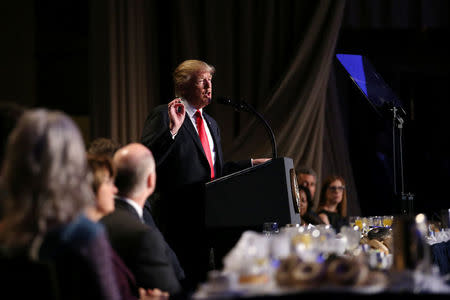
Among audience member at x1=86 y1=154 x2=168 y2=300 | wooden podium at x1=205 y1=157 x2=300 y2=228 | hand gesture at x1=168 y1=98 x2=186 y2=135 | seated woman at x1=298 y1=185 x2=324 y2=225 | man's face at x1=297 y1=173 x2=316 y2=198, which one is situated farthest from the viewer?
man's face at x1=297 y1=173 x2=316 y2=198

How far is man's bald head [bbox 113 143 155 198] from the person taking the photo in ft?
7.28

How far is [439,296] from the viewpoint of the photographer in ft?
5.15

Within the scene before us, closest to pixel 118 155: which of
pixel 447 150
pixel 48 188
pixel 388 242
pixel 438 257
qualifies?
pixel 48 188

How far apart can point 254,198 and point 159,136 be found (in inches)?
25.6

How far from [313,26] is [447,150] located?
171 centimetres

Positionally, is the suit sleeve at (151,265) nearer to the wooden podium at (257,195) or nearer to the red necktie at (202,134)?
the wooden podium at (257,195)

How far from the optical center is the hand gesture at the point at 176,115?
334 cm

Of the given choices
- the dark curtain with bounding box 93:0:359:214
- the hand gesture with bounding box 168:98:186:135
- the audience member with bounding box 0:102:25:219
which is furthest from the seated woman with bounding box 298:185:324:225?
the audience member with bounding box 0:102:25:219

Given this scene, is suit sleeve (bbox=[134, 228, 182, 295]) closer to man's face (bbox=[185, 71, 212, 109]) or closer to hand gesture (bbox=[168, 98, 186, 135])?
hand gesture (bbox=[168, 98, 186, 135])

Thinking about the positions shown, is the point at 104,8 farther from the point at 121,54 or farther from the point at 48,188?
the point at 48,188

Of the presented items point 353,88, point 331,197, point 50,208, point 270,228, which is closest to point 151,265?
point 50,208

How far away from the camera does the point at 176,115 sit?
11.0ft

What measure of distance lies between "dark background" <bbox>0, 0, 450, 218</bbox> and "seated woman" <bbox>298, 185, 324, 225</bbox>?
1.23 meters

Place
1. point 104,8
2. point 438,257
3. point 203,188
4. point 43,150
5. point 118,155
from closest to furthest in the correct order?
point 43,150
point 118,155
point 438,257
point 203,188
point 104,8
